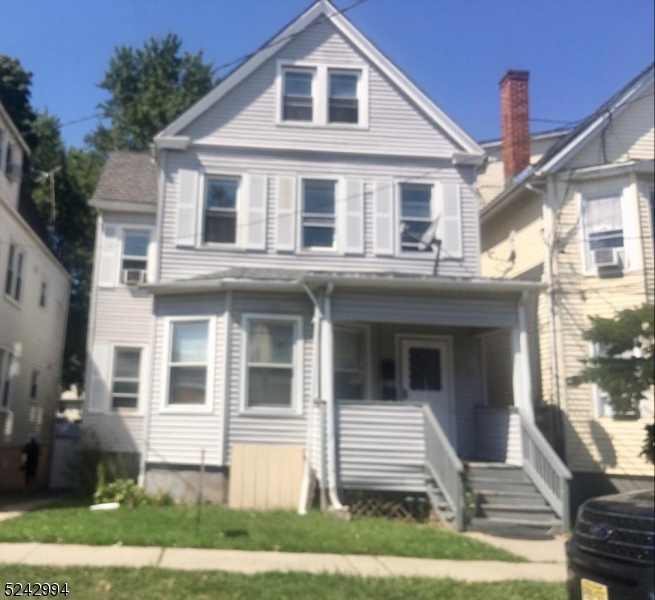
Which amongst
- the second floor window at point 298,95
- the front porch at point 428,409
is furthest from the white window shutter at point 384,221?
the second floor window at point 298,95

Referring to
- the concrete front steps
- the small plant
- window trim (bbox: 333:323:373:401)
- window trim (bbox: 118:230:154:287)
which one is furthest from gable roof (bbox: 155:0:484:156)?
the small plant

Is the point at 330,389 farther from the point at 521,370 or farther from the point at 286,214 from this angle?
the point at 286,214

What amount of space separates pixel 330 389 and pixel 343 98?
692 centimetres

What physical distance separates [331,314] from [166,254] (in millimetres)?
4052

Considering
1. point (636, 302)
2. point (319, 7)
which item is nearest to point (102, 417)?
point (319, 7)

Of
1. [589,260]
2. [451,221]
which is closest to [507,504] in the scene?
[589,260]

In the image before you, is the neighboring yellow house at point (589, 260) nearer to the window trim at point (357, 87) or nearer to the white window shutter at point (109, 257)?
the window trim at point (357, 87)

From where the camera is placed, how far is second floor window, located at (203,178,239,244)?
14.5 metres

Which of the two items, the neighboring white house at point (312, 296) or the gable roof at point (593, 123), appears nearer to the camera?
the neighboring white house at point (312, 296)

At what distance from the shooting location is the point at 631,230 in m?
14.0

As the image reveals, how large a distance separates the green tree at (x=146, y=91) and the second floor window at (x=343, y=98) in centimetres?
1528

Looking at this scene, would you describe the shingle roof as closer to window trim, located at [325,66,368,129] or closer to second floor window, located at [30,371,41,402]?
window trim, located at [325,66,368,129]

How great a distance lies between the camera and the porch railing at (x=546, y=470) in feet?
34.4

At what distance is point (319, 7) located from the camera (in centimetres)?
1529
